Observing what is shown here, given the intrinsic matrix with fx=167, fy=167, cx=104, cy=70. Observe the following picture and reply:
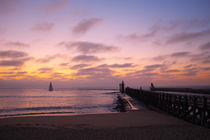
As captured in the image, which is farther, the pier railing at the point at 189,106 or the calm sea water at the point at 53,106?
the calm sea water at the point at 53,106

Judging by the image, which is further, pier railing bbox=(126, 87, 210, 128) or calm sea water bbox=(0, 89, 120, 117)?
calm sea water bbox=(0, 89, 120, 117)

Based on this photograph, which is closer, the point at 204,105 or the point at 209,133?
the point at 209,133

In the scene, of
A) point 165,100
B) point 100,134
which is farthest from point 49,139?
point 165,100

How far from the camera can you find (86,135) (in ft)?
27.0

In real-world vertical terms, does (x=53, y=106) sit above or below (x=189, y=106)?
below

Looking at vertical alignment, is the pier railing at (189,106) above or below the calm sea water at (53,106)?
above

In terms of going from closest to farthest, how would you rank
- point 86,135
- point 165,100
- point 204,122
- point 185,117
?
point 86,135
point 204,122
point 185,117
point 165,100

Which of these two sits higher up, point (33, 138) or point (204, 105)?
point (204, 105)

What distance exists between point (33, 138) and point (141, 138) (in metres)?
4.96

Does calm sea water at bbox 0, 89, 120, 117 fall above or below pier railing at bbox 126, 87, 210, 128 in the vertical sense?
below

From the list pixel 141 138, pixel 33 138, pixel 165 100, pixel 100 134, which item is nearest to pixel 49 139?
pixel 33 138

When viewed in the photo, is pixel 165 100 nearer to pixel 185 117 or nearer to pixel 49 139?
pixel 185 117

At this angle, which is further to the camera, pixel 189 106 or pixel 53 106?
pixel 53 106

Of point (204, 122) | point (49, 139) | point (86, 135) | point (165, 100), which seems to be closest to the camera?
point (49, 139)
